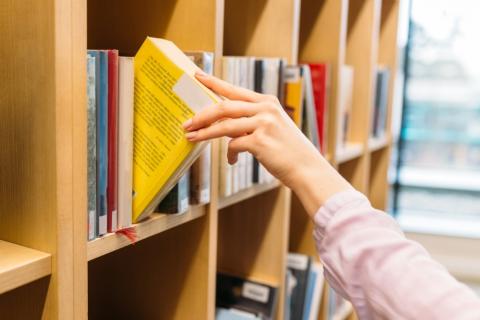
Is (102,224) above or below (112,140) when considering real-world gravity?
below

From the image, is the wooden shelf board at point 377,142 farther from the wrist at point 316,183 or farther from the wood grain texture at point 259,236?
the wrist at point 316,183

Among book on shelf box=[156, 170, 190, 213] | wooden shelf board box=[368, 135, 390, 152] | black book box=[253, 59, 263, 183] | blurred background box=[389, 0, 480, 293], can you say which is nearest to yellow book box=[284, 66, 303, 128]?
black book box=[253, 59, 263, 183]

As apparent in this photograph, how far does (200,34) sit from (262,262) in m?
0.72

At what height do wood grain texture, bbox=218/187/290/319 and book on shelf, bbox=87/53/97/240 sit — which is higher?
book on shelf, bbox=87/53/97/240

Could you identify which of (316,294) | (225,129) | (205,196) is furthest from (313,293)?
(225,129)

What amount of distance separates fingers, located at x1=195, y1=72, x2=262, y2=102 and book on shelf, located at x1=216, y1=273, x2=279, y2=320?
0.75m

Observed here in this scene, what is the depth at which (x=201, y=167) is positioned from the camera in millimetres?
1090

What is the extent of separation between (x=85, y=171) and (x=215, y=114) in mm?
215

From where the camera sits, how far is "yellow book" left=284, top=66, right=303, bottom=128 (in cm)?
145

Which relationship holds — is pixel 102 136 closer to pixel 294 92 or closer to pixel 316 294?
pixel 294 92

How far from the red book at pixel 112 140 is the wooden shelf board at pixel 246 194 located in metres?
0.35

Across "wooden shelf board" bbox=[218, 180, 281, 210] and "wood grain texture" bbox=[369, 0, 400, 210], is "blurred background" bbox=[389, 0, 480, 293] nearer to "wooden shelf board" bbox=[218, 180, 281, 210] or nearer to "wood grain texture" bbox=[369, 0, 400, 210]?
"wood grain texture" bbox=[369, 0, 400, 210]

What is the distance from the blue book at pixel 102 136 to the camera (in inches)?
33.0

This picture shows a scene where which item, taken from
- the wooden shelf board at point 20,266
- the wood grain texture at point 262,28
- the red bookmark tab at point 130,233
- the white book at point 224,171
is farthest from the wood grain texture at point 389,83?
the wooden shelf board at point 20,266
